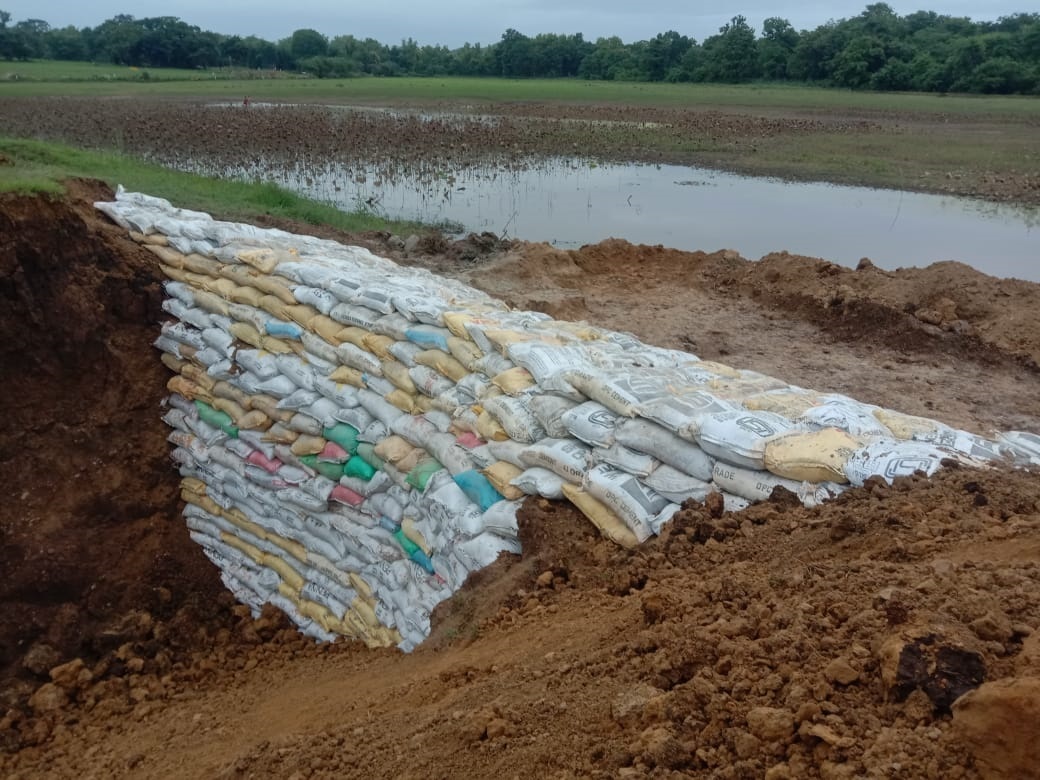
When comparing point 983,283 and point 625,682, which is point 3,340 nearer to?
point 625,682

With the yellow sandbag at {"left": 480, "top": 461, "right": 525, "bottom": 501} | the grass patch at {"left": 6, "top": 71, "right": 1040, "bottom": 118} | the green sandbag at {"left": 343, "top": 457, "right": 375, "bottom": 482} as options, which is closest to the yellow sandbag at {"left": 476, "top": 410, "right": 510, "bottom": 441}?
the yellow sandbag at {"left": 480, "top": 461, "right": 525, "bottom": 501}

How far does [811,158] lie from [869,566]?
53.9ft

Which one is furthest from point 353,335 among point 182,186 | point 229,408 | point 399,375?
point 182,186

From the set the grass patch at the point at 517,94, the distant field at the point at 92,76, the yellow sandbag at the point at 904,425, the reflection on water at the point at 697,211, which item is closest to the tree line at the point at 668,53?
the grass patch at the point at 517,94

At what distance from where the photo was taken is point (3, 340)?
531cm

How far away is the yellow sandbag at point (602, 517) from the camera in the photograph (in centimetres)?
307

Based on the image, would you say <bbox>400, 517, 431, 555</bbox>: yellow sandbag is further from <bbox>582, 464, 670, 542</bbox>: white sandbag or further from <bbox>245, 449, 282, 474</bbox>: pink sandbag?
<bbox>245, 449, 282, 474</bbox>: pink sandbag

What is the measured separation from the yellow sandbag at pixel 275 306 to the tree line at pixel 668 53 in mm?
36040

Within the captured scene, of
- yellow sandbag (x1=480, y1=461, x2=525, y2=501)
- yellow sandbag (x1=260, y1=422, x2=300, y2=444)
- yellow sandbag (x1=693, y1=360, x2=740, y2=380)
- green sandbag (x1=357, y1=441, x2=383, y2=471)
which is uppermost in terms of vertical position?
yellow sandbag (x1=693, y1=360, x2=740, y2=380)

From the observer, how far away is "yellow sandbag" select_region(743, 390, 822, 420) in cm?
336

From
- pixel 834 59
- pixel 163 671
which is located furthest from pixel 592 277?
pixel 834 59

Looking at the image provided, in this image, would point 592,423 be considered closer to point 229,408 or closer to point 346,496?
point 346,496

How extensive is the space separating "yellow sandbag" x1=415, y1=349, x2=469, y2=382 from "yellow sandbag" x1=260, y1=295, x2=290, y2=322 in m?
1.22

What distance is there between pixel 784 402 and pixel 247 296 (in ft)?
11.4
